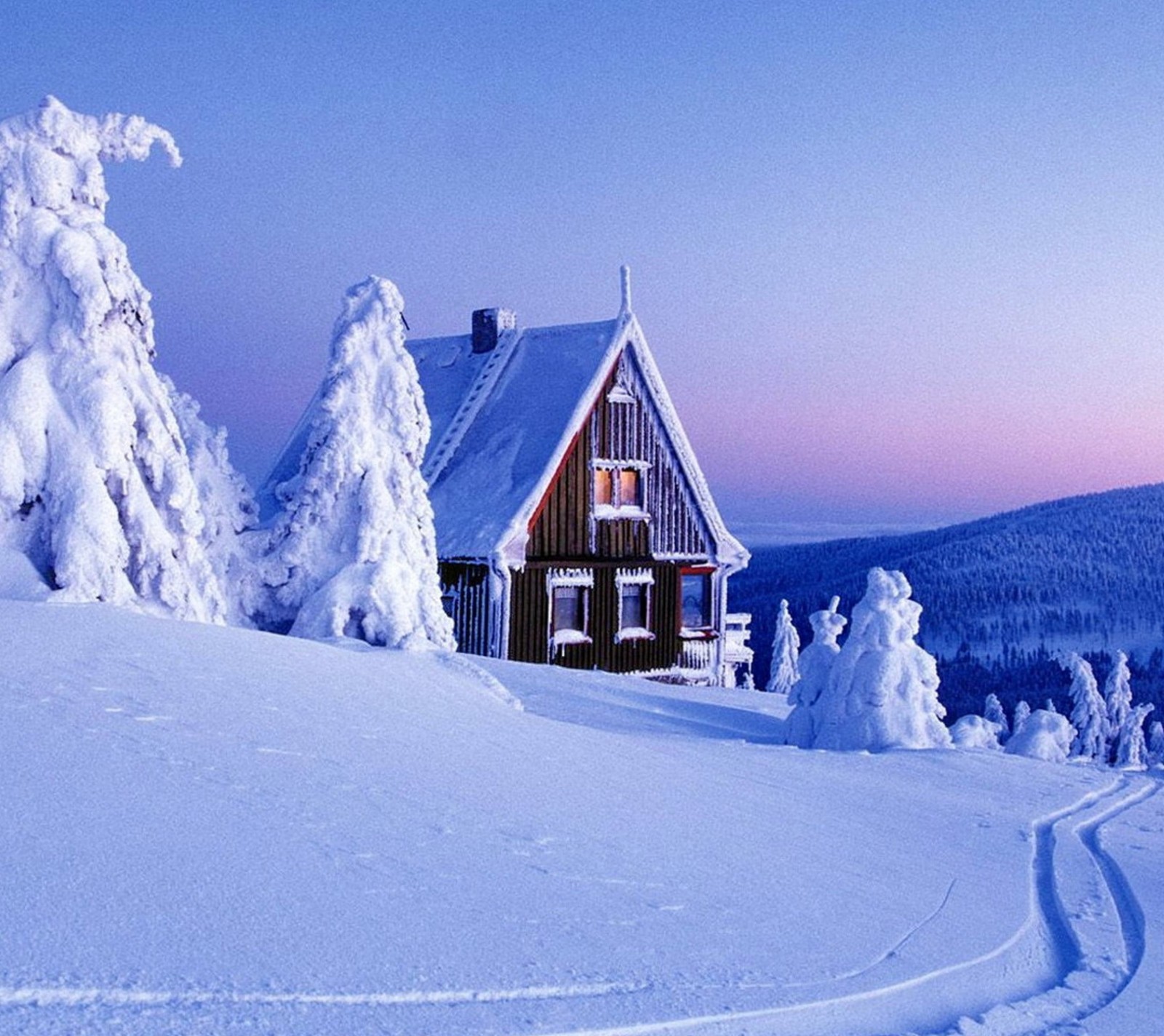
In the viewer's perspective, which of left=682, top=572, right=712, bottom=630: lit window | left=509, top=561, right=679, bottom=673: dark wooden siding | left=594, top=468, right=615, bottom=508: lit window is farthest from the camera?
left=682, top=572, right=712, bottom=630: lit window

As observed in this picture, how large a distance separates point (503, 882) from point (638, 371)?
20.1 meters

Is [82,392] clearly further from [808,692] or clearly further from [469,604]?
[469,604]

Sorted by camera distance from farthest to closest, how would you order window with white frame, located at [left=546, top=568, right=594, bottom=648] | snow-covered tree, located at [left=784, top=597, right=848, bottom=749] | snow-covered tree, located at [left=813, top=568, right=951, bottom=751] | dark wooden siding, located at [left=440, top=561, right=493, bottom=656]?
window with white frame, located at [left=546, top=568, right=594, bottom=648]
dark wooden siding, located at [left=440, top=561, right=493, bottom=656]
snow-covered tree, located at [left=784, top=597, right=848, bottom=749]
snow-covered tree, located at [left=813, top=568, right=951, bottom=751]

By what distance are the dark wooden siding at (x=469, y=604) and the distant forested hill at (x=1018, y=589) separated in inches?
3407

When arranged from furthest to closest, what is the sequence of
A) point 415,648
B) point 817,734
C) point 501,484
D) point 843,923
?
point 501,484 < point 817,734 < point 415,648 < point 843,923

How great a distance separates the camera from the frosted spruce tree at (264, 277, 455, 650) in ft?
45.8

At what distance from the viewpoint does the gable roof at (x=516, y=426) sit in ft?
75.2

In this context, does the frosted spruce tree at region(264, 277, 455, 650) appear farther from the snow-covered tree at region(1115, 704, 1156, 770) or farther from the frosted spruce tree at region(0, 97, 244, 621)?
the snow-covered tree at region(1115, 704, 1156, 770)

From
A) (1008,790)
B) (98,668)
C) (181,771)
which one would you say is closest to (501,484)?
(1008,790)

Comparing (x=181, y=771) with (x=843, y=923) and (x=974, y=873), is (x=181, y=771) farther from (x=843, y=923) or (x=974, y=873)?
(x=974, y=873)

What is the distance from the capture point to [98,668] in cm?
804

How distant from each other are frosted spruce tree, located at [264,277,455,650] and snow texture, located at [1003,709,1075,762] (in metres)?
19.9

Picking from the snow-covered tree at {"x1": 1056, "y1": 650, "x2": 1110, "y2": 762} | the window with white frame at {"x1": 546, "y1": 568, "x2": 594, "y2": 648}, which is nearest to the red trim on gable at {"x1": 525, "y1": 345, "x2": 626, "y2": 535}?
the window with white frame at {"x1": 546, "y1": 568, "x2": 594, "y2": 648}

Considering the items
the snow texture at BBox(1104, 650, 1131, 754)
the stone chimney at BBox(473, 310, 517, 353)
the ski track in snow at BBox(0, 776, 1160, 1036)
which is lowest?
the snow texture at BBox(1104, 650, 1131, 754)
